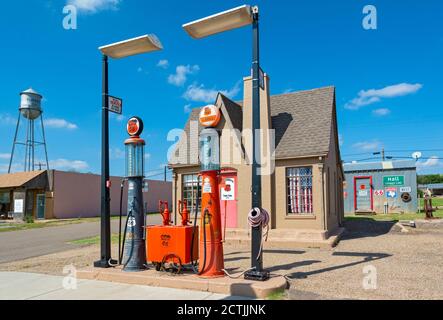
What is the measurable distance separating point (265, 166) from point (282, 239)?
293cm

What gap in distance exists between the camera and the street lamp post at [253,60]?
23.2 ft

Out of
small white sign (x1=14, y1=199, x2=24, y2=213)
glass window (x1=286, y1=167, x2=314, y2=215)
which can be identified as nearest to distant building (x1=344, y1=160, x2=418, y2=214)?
glass window (x1=286, y1=167, x2=314, y2=215)

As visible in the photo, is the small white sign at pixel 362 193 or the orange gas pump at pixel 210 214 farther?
the small white sign at pixel 362 193

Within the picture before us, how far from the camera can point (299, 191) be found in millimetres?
14031

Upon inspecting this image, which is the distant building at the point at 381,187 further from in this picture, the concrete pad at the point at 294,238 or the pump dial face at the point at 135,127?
the pump dial face at the point at 135,127

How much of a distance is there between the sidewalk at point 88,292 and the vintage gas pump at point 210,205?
0.77m

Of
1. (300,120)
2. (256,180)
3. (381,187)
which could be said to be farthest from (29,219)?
(256,180)

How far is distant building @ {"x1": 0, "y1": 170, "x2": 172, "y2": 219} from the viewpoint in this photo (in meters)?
31.5

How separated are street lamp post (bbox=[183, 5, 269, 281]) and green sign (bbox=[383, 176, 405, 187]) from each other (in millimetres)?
24552

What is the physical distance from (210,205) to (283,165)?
732cm
